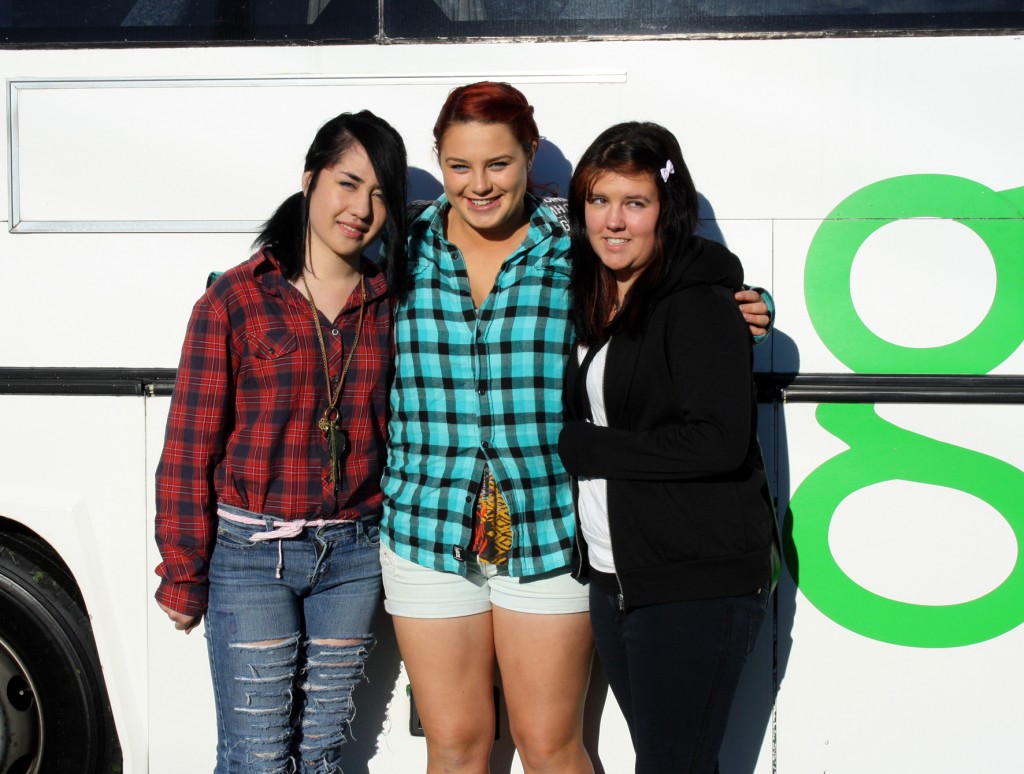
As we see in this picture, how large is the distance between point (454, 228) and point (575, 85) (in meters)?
0.50

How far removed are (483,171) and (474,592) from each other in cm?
91

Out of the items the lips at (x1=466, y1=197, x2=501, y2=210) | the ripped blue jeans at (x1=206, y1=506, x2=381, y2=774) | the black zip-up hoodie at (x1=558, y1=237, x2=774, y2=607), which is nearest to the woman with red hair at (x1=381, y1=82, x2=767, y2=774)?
the lips at (x1=466, y1=197, x2=501, y2=210)

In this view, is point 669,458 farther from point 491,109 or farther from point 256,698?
point 256,698

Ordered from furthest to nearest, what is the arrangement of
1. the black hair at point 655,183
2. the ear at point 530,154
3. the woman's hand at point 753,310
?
the ear at point 530,154 < the woman's hand at point 753,310 < the black hair at point 655,183

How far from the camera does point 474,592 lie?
6.81ft

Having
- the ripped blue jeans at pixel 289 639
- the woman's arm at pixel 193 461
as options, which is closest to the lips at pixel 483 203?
the woman's arm at pixel 193 461

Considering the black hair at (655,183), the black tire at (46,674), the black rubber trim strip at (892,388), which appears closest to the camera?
the black hair at (655,183)

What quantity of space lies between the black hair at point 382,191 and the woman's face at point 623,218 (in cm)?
42

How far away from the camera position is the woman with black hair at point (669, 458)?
1758mm

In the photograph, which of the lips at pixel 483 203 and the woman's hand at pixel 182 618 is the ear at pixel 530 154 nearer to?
the lips at pixel 483 203

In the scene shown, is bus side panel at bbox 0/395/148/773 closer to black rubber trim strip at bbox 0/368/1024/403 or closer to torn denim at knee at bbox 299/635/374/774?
black rubber trim strip at bbox 0/368/1024/403

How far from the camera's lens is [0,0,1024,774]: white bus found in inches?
87.9

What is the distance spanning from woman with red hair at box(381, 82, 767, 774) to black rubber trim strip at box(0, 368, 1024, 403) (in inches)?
16.0

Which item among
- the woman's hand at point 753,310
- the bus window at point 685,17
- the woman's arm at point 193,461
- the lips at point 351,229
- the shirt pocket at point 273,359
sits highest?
the bus window at point 685,17
